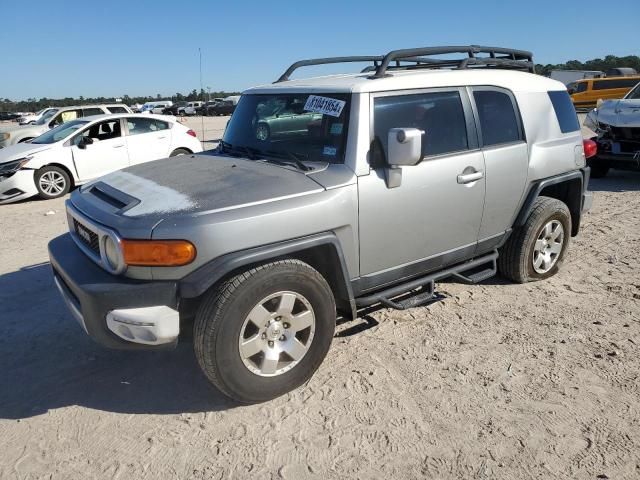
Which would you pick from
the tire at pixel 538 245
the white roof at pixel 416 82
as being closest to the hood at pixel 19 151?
the white roof at pixel 416 82

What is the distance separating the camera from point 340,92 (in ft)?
11.1

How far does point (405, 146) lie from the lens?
3078mm

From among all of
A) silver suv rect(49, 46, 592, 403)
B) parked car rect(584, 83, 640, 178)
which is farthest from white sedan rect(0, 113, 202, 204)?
parked car rect(584, 83, 640, 178)

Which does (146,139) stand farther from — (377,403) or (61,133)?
(377,403)

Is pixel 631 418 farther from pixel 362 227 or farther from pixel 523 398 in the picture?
pixel 362 227

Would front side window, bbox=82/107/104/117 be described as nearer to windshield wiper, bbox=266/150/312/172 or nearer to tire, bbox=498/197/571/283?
windshield wiper, bbox=266/150/312/172

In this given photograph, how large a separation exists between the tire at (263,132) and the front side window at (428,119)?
934 mm

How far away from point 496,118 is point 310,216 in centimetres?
203

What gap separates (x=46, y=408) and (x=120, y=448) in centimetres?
69

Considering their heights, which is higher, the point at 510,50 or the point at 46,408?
the point at 510,50

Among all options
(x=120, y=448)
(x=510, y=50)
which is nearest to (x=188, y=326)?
(x=120, y=448)

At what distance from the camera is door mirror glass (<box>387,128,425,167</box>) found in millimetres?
3061

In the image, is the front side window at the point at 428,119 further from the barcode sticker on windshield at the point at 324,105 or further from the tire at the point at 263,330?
the tire at the point at 263,330

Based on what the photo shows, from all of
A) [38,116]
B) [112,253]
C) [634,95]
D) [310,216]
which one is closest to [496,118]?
[310,216]
